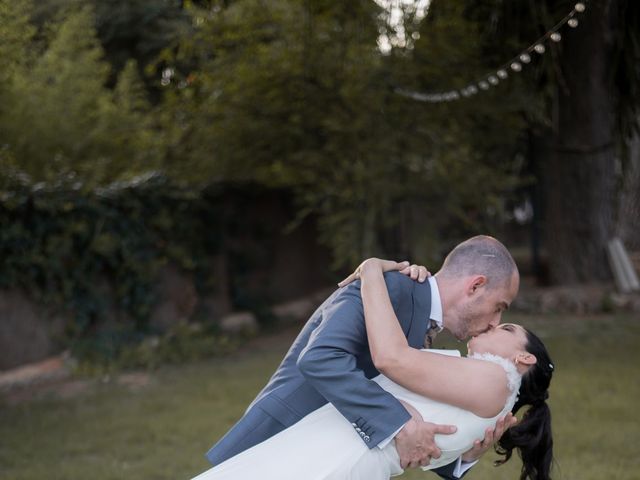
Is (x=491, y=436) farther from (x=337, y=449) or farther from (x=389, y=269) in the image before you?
(x=389, y=269)

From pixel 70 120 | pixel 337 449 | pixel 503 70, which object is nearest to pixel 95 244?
pixel 70 120

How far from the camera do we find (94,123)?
38.3ft

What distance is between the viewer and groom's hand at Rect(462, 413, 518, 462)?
2.75 meters

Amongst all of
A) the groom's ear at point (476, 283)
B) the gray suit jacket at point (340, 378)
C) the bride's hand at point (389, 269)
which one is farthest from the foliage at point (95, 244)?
the groom's ear at point (476, 283)

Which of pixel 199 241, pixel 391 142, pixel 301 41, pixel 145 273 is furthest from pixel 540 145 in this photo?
pixel 145 273

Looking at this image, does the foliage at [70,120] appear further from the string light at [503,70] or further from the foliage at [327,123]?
the string light at [503,70]

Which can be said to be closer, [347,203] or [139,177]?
[139,177]

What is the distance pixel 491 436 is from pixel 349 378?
1.75 feet

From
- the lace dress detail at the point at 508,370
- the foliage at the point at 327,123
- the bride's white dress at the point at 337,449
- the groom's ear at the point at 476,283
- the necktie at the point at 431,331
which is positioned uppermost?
the foliage at the point at 327,123

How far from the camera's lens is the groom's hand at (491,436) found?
2.75 metres

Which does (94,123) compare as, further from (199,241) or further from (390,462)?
(390,462)

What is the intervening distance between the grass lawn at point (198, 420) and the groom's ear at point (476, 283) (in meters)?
2.14

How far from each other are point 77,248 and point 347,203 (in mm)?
3761

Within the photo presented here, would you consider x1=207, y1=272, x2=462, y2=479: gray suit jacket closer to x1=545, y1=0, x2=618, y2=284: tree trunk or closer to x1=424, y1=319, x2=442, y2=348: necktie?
x1=424, y1=319, x2=442, y2=348: necktie
